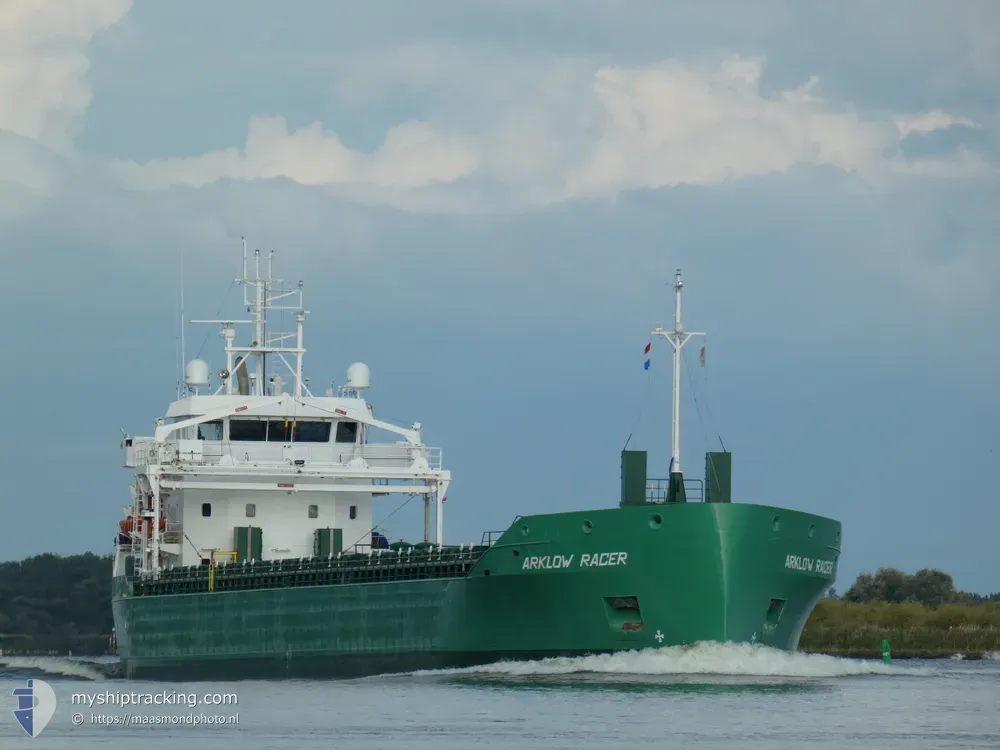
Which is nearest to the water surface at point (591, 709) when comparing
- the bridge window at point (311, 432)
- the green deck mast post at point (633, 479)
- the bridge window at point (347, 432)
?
the green deck mast post at point (633, 479)

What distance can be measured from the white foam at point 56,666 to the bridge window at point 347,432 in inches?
429

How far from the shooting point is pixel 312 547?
53344 mm

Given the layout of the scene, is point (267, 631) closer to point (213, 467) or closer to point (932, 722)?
point (213, 467)

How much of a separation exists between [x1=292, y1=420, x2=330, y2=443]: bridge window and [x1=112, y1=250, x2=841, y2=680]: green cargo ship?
0.16 feet

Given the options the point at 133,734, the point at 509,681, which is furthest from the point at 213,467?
the point at 133,734

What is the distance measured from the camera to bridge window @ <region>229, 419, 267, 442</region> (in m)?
53.6

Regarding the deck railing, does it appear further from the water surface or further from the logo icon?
the logo icon

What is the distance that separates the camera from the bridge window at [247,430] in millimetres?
53562

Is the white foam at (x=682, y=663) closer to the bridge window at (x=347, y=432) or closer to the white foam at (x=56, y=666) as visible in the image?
the bridge window at (x=347, y=432)

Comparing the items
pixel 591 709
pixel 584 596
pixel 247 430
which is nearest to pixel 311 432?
pixel 247 430

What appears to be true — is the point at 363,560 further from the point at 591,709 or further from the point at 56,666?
the point at 56,666

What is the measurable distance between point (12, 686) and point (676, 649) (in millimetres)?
21167

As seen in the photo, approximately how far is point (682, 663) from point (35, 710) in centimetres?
1325

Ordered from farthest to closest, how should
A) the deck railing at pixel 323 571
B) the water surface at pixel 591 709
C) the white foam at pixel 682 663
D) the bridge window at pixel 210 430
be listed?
the bridge window at pixel 210 430 → the deck railing at pixel 323 571 → the white foam at pixel 682 663 → the water surface at pixel 591 709
